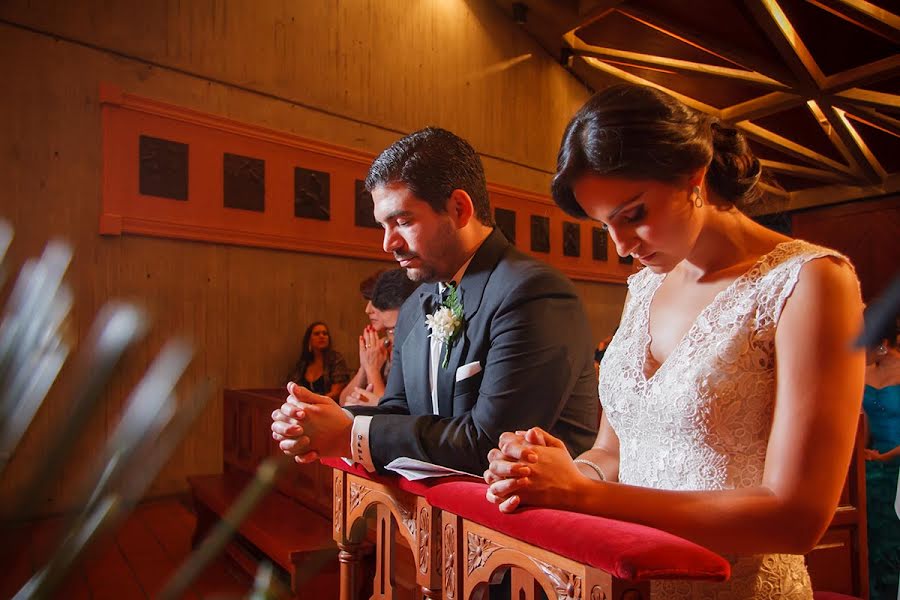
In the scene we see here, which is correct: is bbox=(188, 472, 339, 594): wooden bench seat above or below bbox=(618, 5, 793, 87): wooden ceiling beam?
below

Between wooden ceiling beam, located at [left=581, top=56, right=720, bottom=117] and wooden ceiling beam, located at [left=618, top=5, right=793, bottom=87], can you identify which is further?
wooden ceiling beam, located at [left=581, top=56, right=720, bottom=117]

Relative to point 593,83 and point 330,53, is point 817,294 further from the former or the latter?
point 593,83

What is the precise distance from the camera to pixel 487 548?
1.24 meters

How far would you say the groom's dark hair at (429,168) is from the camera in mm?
1892

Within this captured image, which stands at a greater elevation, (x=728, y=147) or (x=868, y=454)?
(x=728, y=147)

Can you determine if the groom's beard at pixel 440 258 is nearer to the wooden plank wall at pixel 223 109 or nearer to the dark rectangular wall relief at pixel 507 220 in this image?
the wooden plank wall at pixel 223 109

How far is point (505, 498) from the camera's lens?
115cm

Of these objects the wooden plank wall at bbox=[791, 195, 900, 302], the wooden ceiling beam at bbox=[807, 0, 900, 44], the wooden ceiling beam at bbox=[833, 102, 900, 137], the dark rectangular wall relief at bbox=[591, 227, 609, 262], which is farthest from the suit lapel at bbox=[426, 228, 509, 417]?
the wooden plank wall at bbox=[791, 195, 900, 302]

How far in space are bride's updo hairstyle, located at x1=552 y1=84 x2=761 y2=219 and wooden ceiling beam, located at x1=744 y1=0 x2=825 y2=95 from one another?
5941mm

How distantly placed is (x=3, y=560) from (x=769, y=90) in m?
9.47

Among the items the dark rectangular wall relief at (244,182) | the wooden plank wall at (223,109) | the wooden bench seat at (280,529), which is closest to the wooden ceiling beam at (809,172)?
the wooden plank wall at (223,109)

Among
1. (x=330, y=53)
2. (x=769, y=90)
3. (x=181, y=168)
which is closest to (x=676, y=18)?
(x=769, y=90)

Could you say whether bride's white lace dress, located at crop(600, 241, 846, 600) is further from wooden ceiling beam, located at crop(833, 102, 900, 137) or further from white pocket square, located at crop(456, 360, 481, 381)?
wooden ceiling beam, located at crop(833, 102, 900, 137)

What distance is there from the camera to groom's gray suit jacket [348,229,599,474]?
164 centimetres
